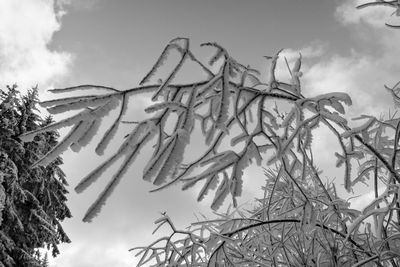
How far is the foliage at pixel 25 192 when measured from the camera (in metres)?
13.2

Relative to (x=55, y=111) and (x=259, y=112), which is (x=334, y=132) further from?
(x=55, y=111)

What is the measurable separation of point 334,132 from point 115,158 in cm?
117

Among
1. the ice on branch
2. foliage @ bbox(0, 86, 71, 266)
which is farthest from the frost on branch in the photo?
foliage @ bbox(0, 86, 71, 266)

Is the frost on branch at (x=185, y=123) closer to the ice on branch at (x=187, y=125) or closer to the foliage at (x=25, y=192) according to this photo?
the ice on branch at (x=187, y=125)

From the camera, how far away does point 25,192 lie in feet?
47.2

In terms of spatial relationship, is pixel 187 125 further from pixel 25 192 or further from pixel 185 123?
pixel 25 192

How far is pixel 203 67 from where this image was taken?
168 cm

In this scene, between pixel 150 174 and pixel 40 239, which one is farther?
pixel 40 239

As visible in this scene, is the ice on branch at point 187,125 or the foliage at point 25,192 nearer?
the ice on branch at point 187,125

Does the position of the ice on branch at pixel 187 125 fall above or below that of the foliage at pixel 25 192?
below

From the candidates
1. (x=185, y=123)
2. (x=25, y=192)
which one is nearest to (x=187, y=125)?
(x=185, y=123)

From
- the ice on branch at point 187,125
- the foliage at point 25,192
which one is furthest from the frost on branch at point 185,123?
the foliage at point 25,192

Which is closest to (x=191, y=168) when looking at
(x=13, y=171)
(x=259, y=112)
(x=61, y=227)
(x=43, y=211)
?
(x=259, y=112)

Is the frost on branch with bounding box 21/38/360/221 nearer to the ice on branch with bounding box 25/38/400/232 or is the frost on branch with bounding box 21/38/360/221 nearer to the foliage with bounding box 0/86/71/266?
the ice on branch with bounding box 25/38/400/232
